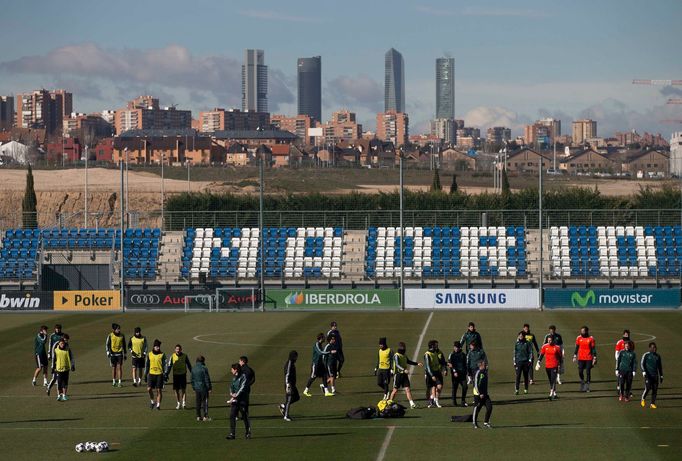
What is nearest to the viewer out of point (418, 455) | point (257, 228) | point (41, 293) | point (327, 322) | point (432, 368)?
point (418, 455)

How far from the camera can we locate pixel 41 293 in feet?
212

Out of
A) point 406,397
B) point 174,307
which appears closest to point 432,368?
point 406,397

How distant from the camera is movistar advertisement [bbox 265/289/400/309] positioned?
212 ft

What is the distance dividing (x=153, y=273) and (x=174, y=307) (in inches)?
468

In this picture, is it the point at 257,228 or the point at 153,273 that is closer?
the point at 153,273

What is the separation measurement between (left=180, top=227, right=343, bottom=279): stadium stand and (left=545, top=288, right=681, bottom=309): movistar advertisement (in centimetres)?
1665

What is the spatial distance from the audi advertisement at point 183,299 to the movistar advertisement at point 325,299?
110cm

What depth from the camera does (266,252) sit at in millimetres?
79188

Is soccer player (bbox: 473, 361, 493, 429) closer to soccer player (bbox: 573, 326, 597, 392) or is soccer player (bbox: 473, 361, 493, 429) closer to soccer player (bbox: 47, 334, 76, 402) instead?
soccer player (bbox: 573, 326, 597, 392)

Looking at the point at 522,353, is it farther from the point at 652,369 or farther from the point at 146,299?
the point at 146,299

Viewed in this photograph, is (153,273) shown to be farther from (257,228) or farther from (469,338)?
(469,338)

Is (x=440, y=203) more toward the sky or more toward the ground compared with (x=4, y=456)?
more toward the sky

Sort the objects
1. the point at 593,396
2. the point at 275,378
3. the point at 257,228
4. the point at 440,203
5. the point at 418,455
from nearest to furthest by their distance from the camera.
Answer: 1. the point at 418,455
2. the point at 593,396
3. the point at 275,378
4. the point at 257,228
5. the point at 440,203

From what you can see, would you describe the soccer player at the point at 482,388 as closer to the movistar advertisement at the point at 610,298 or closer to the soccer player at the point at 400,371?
the soccer player at the point at 400,371
